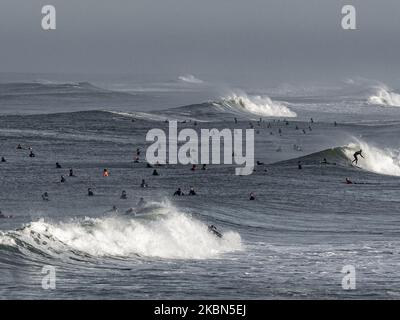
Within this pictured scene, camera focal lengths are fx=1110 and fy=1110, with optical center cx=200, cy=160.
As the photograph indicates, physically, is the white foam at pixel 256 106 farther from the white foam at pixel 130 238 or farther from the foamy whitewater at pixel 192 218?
the white foam at pixel 130 238

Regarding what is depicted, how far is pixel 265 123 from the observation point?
108750mm

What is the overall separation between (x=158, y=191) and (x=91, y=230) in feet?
52.7

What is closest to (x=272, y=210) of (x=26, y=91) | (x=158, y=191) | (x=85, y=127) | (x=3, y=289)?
(x=158, y=191)

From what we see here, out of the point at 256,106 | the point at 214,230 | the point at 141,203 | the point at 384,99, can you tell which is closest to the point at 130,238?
the point at 214,230

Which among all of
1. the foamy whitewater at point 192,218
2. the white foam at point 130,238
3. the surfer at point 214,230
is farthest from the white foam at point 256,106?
the white foam at point 130,238

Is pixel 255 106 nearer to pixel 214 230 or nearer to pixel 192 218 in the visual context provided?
pixel 192 218

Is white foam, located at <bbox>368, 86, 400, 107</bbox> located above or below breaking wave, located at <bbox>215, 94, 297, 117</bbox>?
above

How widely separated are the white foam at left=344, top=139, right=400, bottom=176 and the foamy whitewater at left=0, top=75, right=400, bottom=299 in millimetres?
204

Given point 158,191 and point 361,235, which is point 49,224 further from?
point 158,191

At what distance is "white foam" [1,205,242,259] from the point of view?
35.7m

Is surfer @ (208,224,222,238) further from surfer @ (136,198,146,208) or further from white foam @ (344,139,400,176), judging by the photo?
white foam @ (344,139,400,176)

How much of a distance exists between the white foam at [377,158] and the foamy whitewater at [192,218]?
0.67ft

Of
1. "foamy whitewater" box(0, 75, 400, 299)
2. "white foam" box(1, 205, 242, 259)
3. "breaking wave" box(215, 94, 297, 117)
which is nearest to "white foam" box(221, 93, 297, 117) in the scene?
"breaking wave" box(215, 94, 297, 117)

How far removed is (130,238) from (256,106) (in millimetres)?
102156
